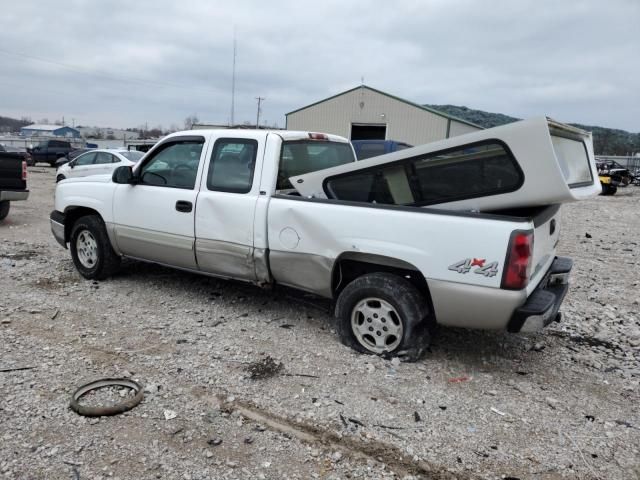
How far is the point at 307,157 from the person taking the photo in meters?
5.00

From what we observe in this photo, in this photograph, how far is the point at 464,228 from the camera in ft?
11.6

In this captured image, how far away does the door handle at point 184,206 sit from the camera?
491 cm

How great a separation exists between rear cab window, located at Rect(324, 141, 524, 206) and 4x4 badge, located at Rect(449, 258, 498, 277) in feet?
1.71

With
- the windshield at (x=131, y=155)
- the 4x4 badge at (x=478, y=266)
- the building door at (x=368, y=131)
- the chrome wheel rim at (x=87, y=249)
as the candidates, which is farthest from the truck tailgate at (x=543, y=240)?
the building door at (x=368, y=131)

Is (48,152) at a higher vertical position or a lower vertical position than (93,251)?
higher

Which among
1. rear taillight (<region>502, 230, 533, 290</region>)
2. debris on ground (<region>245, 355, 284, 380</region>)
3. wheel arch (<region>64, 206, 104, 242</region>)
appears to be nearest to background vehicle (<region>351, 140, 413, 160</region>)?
wheel arch (<region>64, 206, 104, 242</region>)

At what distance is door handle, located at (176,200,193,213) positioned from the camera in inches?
193

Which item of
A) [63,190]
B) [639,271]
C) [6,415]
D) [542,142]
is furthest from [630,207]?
[6,415]

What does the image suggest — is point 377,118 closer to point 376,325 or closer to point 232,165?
point 232,165

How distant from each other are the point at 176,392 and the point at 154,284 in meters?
2.68

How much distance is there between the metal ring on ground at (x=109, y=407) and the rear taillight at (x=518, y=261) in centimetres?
Answer: 268

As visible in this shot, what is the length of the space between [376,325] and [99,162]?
14646mm

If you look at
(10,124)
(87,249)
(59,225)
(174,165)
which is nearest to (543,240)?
(174,165)

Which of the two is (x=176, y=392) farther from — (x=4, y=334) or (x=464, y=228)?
(x=464, y=228)
